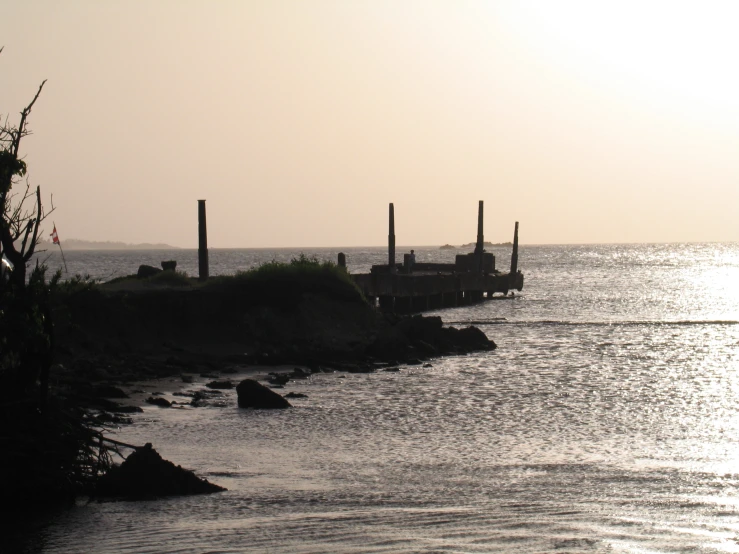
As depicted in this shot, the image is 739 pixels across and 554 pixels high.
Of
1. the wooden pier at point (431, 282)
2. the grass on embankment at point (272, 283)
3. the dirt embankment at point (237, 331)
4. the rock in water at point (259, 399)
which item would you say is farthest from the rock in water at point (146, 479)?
the wooden pier at point (431, 282)

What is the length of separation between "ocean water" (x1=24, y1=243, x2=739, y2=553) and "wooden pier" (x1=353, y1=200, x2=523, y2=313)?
19470mm


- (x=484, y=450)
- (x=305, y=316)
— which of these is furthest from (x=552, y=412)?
(x=305, y=316)

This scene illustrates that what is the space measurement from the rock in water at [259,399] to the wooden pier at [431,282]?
22.4 metres

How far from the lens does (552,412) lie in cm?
2014

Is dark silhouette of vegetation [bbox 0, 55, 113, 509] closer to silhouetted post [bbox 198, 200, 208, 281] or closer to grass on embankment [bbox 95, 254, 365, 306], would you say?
grass on embankment [bbox 95, 254, 365, 306]

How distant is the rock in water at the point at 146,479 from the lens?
12000mm

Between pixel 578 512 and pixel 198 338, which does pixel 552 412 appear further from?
pixel 198 338

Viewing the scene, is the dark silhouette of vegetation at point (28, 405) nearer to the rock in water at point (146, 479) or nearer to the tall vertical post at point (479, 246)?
the rock in water at point (146, 479)

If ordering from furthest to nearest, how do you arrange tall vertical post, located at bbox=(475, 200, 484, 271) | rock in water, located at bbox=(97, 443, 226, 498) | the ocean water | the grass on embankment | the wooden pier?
tall vertical post, located at bbox=(475, 200, 484, 271) < the wooden pier < the grass on embankment < rock in water, located at bbox=(97, 443, 226, 498) < the ocean water

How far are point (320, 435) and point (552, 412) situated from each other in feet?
17.6

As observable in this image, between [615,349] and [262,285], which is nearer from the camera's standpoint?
[262,285]

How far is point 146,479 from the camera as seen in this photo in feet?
39.4

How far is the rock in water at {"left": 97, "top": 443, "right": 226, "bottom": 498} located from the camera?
12.0 m

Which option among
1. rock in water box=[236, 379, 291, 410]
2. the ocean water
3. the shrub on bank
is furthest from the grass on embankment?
rock in water box=[236, 379, 291, 410]
